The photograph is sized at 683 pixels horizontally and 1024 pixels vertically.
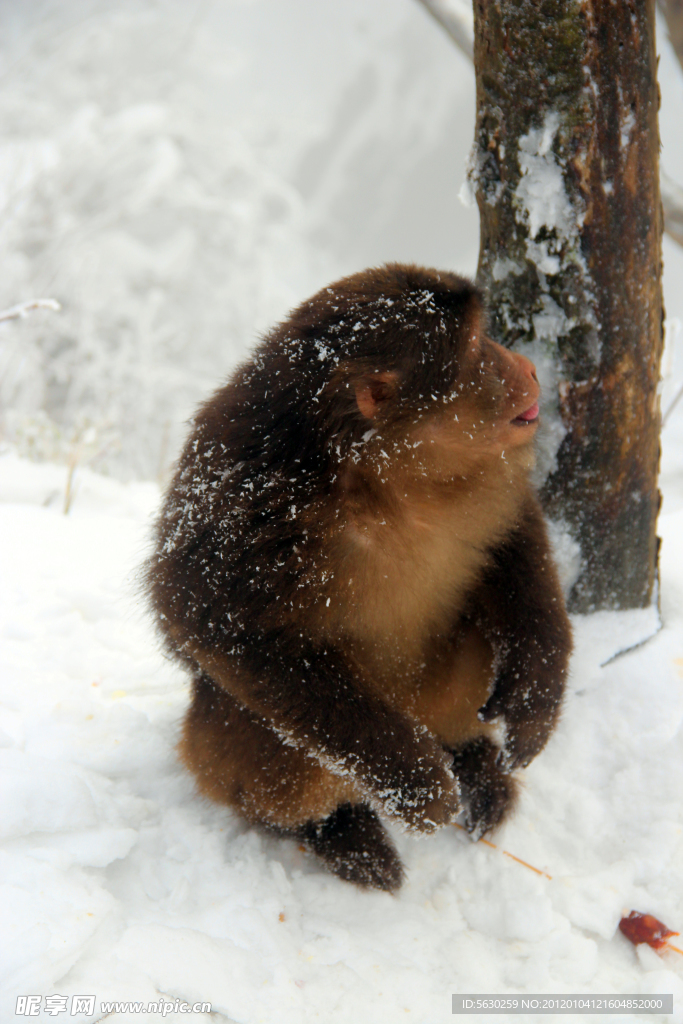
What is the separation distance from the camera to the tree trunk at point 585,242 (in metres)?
1.69

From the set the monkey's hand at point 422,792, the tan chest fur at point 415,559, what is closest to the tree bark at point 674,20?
the tan chest fur at point 415,559

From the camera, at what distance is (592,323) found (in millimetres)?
1865

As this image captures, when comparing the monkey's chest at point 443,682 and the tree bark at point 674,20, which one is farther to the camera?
the tree bark at point 674,20

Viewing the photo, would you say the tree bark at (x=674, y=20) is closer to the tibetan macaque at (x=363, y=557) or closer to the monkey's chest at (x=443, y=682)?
the tibetan macaque at (x=363, y=557)

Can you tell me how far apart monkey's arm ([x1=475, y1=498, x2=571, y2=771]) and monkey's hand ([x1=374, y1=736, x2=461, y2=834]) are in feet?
0.77

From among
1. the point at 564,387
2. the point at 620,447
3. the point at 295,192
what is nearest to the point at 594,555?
the point at 620,447

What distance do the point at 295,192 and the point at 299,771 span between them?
853 inches

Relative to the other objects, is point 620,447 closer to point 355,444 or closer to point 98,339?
point 355,444

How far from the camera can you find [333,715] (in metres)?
1.45

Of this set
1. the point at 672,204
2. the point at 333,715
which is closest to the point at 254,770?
the point at 333,715

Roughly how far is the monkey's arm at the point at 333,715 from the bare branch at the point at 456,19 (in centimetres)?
342

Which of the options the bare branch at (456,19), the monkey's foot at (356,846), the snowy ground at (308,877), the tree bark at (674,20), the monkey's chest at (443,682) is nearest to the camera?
the snowy ground at (308,877)

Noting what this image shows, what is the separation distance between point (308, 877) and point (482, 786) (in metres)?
0.52

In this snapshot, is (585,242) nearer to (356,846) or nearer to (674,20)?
(356,846)
